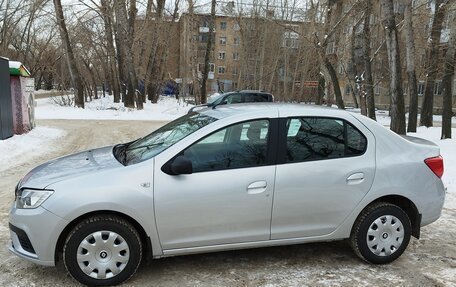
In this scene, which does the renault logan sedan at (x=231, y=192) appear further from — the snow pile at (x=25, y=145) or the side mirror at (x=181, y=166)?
the snow pile at (x=25, y=145)

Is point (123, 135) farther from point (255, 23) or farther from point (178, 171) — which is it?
point (255, 23)

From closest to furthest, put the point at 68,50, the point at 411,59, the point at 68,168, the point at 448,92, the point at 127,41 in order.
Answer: the point at 68,168
the point at 448,92
the point at 411,59
the point at 127,41
the point at 68,50

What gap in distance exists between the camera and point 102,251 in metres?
3.65

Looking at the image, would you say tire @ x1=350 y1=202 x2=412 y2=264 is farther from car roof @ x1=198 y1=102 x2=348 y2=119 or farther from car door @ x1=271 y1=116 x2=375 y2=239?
car roof @ x1=198 y1=102 x2=348 y2=119

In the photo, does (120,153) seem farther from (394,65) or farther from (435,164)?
(394,65)

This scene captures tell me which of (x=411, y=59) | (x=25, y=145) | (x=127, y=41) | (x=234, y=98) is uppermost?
(x=127, y=41)

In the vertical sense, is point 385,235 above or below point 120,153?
below

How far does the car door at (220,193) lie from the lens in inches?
146

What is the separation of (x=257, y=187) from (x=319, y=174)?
0.61 m

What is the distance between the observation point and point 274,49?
132ft

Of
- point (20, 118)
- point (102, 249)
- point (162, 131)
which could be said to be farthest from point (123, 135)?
point (102, 249)

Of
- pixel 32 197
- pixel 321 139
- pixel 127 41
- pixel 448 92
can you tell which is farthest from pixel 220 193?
pixel 127 41

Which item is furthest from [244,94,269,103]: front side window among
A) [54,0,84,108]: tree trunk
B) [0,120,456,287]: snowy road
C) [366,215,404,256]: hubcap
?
[54,0,84,108]: tree trunk

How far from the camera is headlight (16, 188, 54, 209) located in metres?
3.55
